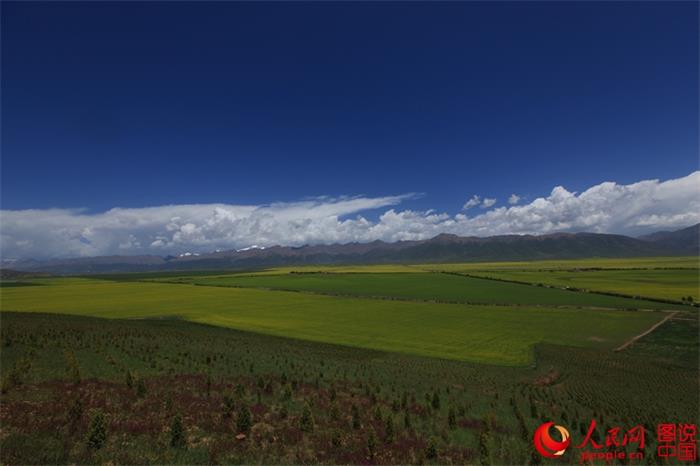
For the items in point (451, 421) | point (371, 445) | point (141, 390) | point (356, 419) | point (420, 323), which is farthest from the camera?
point (420, 323)

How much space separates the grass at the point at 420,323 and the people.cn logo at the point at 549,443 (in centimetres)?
1582

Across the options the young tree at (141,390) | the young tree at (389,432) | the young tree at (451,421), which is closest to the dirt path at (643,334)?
the young tree at (451,421)

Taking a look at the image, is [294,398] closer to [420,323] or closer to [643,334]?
[420,323]

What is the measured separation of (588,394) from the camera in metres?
23.4

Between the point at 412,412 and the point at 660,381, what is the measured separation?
22.0 m

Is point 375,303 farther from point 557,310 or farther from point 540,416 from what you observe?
point 540,416

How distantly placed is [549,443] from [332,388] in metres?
11.1

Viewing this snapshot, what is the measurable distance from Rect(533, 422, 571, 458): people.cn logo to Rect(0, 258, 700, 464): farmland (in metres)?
0.45

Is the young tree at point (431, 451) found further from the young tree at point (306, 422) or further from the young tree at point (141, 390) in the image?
the young tree at point (141, 390)

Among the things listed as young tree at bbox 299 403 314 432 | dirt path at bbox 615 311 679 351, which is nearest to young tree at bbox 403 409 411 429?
young tree at bbox 299 403 314 432

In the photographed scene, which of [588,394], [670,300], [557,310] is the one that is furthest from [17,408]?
[670,300]

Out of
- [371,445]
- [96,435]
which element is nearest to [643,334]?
[371,445]

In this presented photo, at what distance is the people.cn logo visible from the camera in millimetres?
14336

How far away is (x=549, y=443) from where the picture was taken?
49.6 feet
